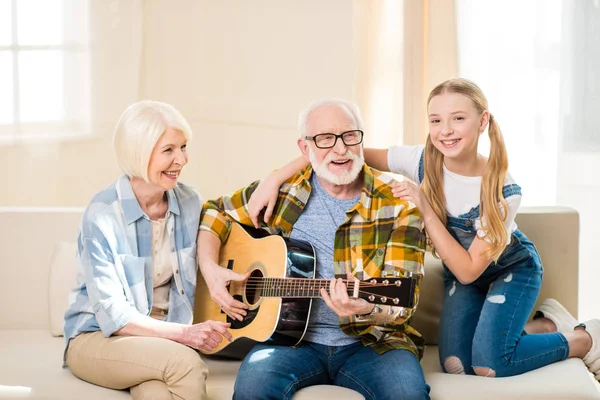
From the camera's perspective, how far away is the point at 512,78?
4.31 m

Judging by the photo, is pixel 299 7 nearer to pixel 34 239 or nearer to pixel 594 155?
pixel 594 155

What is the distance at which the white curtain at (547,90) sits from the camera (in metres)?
4.19

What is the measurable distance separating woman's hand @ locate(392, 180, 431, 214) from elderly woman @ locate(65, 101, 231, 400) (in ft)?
2.31

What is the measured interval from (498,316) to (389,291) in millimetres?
650

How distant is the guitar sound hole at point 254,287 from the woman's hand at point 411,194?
20.9 inches

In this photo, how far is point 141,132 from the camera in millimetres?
2434

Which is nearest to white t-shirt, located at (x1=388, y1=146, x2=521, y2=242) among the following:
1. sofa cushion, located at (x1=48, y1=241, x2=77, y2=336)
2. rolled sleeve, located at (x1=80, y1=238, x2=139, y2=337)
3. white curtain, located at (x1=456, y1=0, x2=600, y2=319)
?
rolled sleeve, located at (x1=80, y1=238, x2=139, y2=337)

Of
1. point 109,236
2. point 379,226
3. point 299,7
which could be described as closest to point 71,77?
point 299,7

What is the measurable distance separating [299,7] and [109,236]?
2.42 m

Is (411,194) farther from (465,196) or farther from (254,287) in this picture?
(254,287)

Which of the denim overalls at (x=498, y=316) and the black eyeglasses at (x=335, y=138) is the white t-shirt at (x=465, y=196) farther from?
the black eyeglasses at (x=335, y=138)

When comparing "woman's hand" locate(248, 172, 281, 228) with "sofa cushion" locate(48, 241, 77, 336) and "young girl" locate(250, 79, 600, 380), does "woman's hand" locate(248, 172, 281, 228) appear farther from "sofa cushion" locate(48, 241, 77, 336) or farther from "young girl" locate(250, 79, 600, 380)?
"sofa cushion" locate(48, 241, 77, 336)

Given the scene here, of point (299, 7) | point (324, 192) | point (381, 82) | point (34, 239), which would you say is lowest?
point (34, 239)

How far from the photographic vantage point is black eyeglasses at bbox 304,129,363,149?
2492 mm
